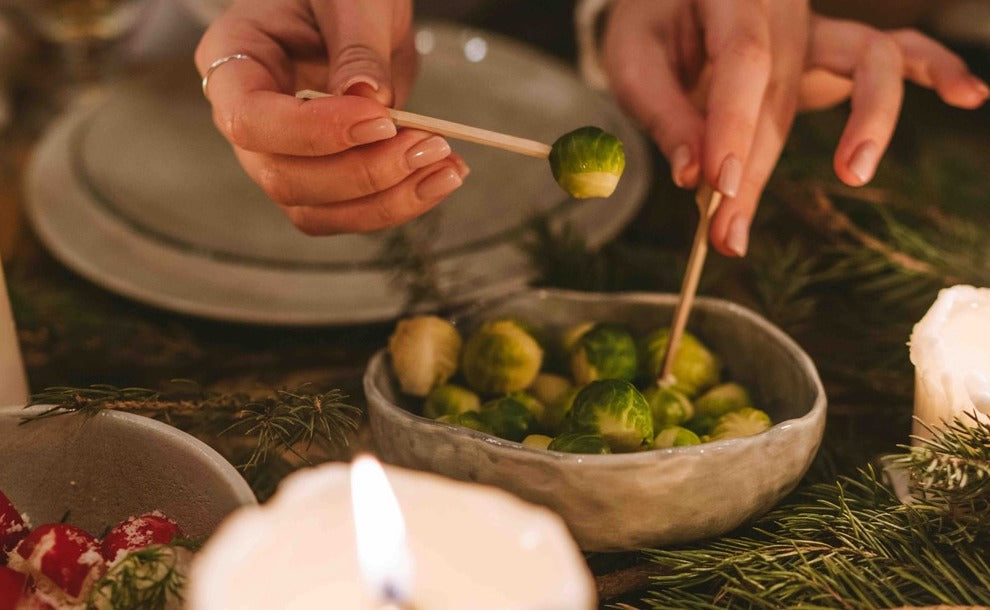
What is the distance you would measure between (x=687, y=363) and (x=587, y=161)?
25 centimetres

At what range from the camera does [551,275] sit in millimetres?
1074

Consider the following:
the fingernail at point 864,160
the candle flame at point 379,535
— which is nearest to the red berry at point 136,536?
the candle flame at point 379,535

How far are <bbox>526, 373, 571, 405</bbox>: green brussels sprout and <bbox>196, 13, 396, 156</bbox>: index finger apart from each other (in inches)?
11.1

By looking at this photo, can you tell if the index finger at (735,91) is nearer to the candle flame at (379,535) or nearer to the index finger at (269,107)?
the index finger at (269,107)

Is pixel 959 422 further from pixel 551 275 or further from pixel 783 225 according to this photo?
pixel 783 225

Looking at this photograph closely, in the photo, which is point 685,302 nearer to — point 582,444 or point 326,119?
point 582,444

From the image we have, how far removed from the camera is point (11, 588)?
1.86 feet

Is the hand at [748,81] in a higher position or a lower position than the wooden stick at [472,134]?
lower

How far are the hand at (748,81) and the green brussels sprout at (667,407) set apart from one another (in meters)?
0.19

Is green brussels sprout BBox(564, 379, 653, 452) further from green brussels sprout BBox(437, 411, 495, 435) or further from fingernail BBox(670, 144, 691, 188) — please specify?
fingernail BBox(670, 144, 691, 188)

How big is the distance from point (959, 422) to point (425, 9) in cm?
169

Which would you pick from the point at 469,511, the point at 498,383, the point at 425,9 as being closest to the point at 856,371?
the point at 498,383

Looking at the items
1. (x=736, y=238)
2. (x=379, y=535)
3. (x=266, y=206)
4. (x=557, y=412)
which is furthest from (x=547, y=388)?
(x=266, y=206)

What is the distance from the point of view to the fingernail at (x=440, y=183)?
0.81 m
